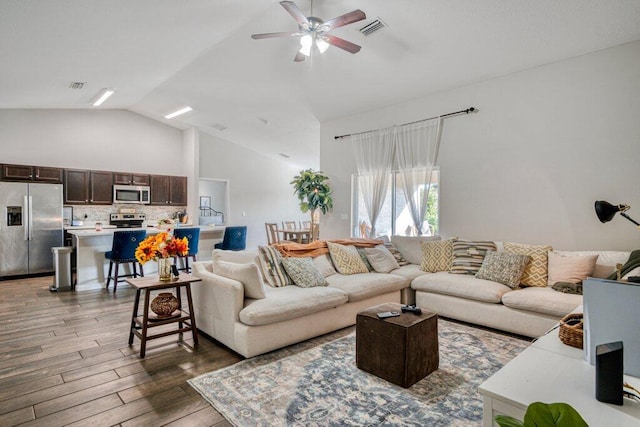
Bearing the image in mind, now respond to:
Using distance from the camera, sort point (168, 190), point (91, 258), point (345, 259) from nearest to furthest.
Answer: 1. point (345, 259)
2. point (91, 258)
3. point (168, 190)

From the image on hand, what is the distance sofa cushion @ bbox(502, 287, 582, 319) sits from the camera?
3.08 metres

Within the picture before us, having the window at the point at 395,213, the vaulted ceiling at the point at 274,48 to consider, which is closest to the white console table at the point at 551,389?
the vaulted ceiling at the point at 274,48

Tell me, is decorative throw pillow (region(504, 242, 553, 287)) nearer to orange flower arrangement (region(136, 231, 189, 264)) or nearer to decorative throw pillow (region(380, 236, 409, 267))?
decorative throw pillow (region(380, 236, 409, 267))

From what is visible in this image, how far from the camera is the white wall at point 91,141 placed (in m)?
6.60

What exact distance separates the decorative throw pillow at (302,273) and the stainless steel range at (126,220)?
5.70 meters

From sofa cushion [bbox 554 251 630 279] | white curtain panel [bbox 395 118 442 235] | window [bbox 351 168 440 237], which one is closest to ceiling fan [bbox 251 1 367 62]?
white curtain panel [bbox 395 118 442 235]

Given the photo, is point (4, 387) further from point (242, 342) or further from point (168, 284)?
point (242, 342)

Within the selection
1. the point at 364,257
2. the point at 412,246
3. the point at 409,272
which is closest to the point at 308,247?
the point at 364,257

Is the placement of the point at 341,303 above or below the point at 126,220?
below

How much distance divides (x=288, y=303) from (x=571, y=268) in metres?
2.90

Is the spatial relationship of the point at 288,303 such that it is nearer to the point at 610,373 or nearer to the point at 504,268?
the point at 610,373

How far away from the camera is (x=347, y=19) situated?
2969 millimetres

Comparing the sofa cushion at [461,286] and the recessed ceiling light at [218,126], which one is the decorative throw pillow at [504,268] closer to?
the sofa cushion at [461,286]

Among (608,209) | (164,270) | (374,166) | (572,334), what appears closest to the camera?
(572,334)
